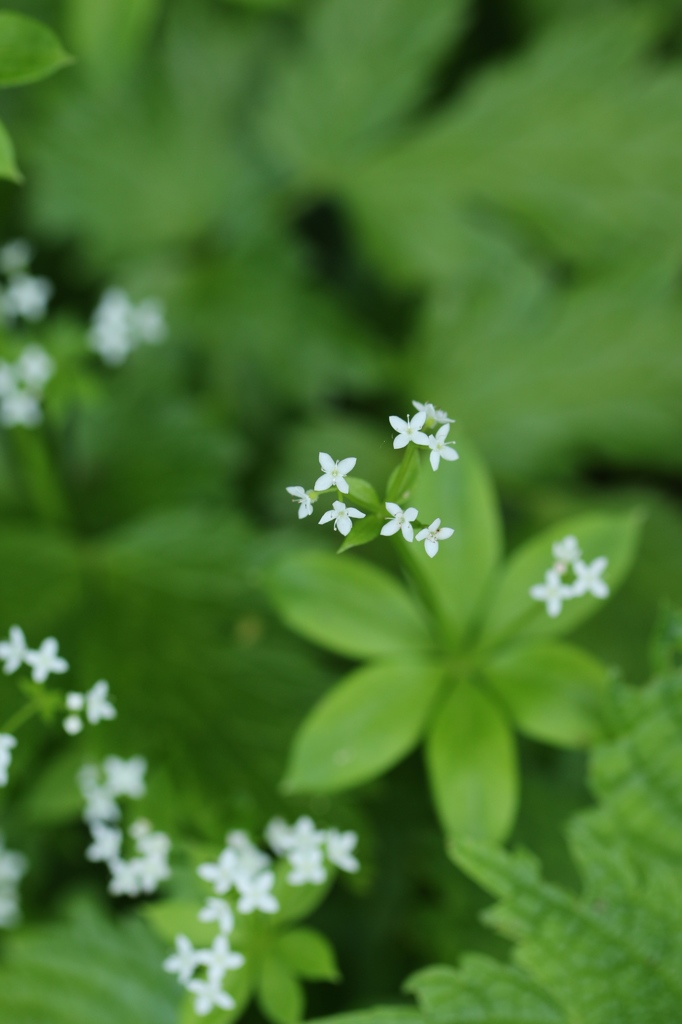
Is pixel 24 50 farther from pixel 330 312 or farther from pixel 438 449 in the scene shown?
pixel 330 312

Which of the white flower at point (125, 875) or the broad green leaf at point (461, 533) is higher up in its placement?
the broad green leaf at point (461, 533)

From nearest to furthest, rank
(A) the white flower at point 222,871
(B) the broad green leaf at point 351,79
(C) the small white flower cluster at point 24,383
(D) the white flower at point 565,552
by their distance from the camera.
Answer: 1. (D) the white flower at point 565,552
2. (A) the white flower at point 222,871
3. (C) the small white flower cluster at point 24,383
4. (B) the broad green leaf at point 351,79

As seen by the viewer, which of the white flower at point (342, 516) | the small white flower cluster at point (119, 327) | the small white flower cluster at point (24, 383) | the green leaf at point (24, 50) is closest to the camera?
the white flower at point (342, 516)

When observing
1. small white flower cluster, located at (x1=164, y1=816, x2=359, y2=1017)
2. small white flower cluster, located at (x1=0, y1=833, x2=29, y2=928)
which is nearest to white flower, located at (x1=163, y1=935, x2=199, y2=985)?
small white flower cluster, located at (x1=164, y1=816, x2=359, y2=1017)

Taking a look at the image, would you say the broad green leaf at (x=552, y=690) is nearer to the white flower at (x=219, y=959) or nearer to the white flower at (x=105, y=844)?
the white flower at (x=219, y=959)

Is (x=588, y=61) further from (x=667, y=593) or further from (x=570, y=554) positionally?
(x=570, y=554)

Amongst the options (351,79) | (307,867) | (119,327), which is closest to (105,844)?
(307,867)

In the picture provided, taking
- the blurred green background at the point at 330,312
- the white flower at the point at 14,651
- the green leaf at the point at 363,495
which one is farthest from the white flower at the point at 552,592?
the white flower at the point at 14,651
